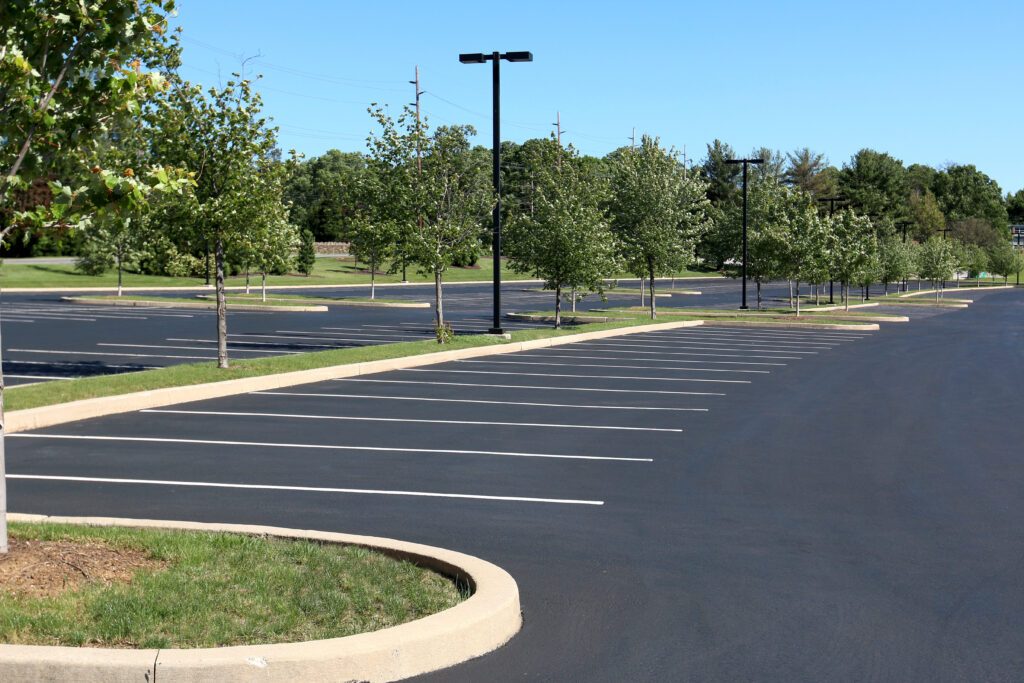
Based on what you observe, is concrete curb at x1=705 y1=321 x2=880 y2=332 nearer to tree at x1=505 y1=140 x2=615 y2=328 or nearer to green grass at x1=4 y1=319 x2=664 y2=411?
tree at x1=505 y1=140 x2=615 y2=328

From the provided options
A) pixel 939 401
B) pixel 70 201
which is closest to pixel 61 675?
pixel 70 201

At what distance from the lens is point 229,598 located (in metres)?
5.45

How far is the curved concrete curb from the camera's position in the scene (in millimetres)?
4512

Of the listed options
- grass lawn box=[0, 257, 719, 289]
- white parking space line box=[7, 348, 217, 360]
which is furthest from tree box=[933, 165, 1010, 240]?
white parking space line box=[7, 348, 217, 360]

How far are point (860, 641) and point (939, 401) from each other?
1143 cm

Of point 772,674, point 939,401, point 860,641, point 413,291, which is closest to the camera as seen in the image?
point 772,674

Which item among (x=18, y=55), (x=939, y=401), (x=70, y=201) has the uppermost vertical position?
(x=18, y=55)

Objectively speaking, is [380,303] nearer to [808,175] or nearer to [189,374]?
[189,374]

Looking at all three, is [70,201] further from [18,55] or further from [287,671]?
[287,671]

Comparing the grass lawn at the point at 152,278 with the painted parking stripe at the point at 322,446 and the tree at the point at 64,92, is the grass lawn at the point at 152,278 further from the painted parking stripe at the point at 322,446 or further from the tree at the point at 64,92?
the tree at the point at 64,92

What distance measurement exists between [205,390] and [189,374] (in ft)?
4.16

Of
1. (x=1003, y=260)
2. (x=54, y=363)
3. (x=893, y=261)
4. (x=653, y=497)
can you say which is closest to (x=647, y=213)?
(x=54, y=363)

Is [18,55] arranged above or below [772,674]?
above

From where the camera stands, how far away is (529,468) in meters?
9.97
